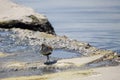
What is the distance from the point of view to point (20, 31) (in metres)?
12.2

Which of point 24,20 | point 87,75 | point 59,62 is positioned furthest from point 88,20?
point 87,75

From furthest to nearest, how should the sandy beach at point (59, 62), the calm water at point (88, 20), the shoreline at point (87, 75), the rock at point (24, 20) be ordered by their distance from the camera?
1. the calm water at point (88, 20)
2. the rock at point (24, 20)
3. the sandy beach at point (59, 62)
4. the shoreline at point (87, 75)

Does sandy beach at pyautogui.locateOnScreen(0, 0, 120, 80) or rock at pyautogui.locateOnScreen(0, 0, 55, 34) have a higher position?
rock at pyautogui.locateOnScreen(0, 0, 55, 34)

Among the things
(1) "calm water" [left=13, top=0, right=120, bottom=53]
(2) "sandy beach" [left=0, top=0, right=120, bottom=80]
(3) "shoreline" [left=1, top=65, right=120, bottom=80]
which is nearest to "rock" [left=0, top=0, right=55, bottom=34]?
(2) "sandy beach" [left=0, top=0, right=120, bottom=80]

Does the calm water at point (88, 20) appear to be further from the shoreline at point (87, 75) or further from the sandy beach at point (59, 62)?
the shoreline at point (87, 75)

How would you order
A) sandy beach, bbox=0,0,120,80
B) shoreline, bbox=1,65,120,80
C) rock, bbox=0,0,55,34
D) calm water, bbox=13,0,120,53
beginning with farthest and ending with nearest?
calm water, bbox=13,0,120,53
rock, bbox=0,0,55,34
sandy beach, bbox=0,0,120,80
shoreline, bbox=1,65,120,80

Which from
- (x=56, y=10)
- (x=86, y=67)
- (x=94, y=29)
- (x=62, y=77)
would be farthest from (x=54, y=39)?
(x=56, y=10)

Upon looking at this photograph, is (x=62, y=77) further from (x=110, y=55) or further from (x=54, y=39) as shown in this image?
(x=54, y=39)

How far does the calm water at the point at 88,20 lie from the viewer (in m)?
13.6

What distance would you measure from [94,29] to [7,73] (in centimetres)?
726

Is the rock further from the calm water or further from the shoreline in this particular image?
the shoreline

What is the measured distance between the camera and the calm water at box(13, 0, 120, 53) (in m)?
13.6

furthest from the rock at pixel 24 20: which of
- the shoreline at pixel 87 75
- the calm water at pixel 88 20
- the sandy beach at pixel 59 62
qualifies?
the shoreline at pixel 87 75

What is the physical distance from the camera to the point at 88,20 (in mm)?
17672
